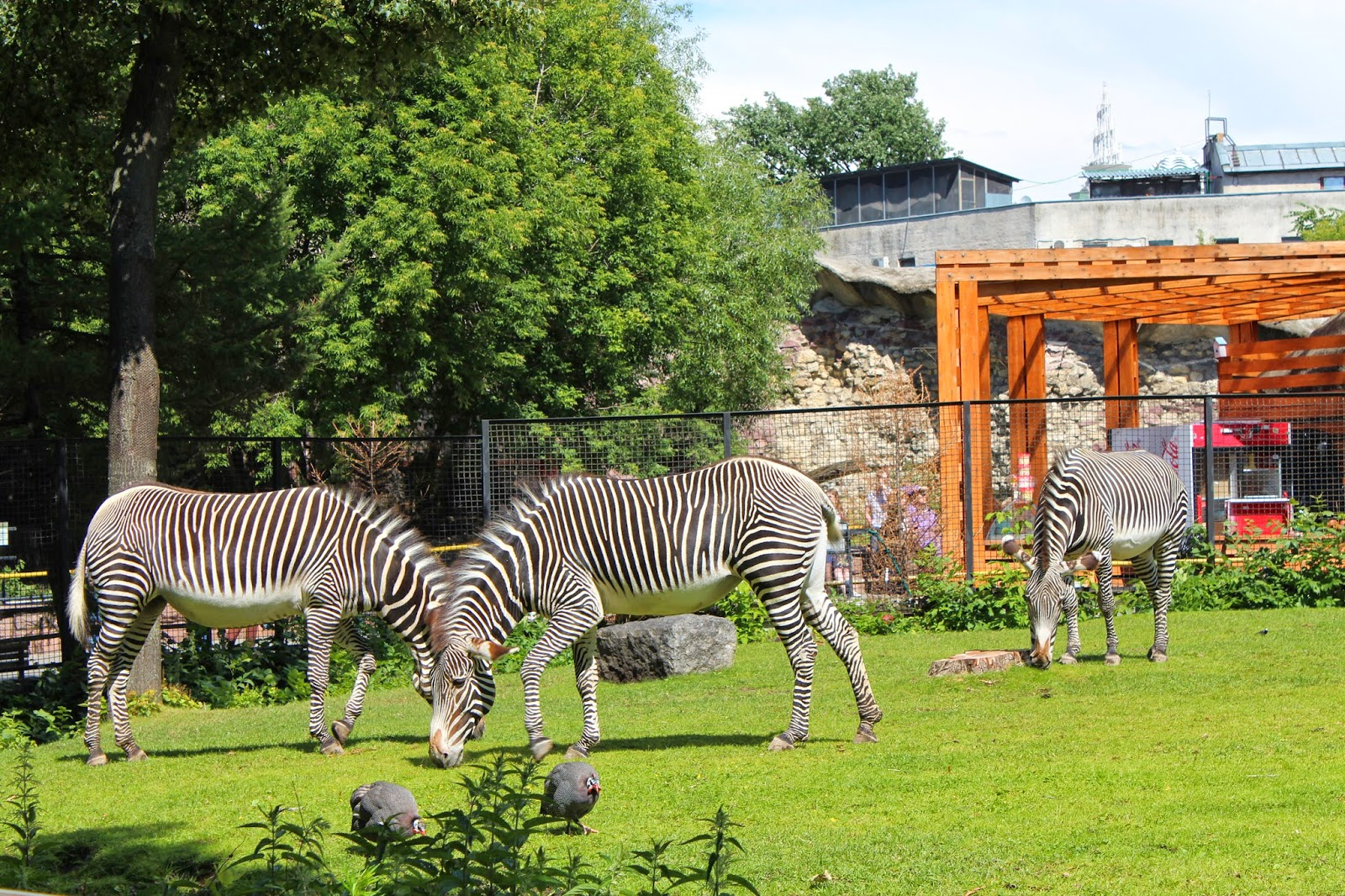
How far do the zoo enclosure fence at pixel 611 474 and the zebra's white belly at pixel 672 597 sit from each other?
5869 millimetres

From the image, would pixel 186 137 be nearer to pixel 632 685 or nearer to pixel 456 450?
pixel 456 450

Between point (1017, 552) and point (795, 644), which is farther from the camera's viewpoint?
point (1017, 552)

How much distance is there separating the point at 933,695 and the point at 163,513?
620 centimetres

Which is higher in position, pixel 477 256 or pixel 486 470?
pixel 477 256

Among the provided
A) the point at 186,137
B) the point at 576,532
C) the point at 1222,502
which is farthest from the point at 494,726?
the point at 1222,502

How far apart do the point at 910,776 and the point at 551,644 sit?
2480 mm

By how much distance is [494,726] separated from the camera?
10039mm

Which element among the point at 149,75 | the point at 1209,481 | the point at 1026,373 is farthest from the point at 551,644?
the point at 1026,373

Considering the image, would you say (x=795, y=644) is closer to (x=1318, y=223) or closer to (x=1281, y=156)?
(x=1318, y=223)

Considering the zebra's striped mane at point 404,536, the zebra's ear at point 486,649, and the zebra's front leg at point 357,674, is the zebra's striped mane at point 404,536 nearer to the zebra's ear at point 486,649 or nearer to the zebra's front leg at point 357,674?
the zebra's front leg at point 357,674

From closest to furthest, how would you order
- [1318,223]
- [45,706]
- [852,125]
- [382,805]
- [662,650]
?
[382,805] < [45,706] < [662,650] < [1318,223] < [852,125]

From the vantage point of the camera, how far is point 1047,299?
19.3m

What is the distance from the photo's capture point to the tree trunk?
11.5 meters

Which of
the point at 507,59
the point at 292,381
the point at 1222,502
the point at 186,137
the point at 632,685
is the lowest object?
the point at 632,685
